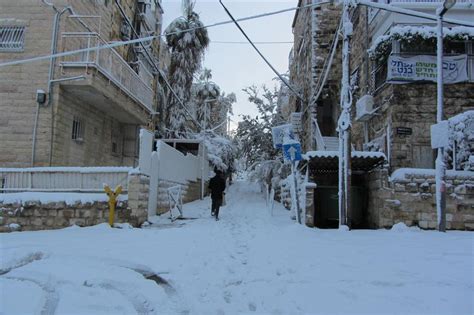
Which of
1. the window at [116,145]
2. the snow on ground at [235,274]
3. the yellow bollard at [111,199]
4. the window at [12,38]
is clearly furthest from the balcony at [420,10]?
the window at [12,38]

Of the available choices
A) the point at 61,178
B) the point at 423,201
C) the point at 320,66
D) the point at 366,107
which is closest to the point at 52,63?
the point at 61,178

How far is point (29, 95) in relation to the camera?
12.2 m

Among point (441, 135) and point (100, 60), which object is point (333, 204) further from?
point (100, 60)

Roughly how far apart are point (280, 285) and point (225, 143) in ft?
83.1

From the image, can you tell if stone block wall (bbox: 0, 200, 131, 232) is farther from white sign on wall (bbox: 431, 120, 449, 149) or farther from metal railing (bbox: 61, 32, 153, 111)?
white sign on wall (bbox: 431, 120, 449, 149)

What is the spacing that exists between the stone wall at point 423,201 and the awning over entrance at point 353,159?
827mm

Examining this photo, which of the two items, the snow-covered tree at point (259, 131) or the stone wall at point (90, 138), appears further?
the snow-covered tree at point (259, 131)

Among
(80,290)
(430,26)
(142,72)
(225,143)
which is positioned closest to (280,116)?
(225,143)

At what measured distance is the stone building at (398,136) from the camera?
10.9 m

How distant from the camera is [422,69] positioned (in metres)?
13.1

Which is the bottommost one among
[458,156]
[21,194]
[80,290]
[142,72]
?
[80,290]

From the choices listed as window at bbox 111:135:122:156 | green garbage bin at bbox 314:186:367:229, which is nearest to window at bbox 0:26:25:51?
window at bbox 111:135:122:156

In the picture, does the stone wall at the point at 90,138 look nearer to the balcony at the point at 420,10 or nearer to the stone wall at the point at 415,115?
the stone wall at the point at 415,115

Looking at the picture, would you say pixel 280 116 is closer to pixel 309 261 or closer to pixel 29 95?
pixel 29 95
